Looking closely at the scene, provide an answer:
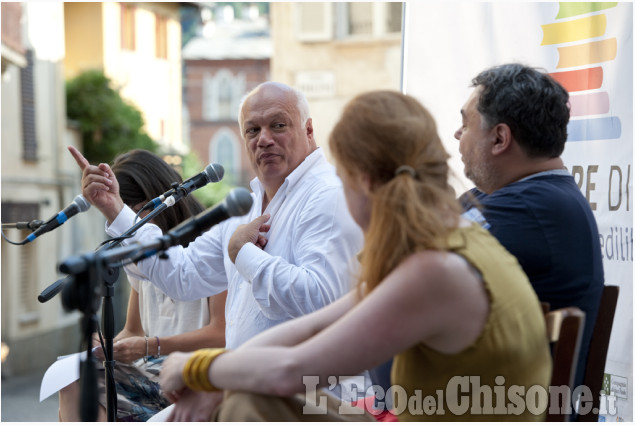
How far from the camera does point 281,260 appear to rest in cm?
298

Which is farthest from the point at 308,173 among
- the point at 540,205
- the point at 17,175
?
the point at 17,175

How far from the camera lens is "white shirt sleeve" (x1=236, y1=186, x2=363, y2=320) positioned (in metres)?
2.94

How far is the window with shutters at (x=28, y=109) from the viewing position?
15680mm

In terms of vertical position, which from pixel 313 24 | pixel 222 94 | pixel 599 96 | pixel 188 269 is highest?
pixel 313 24

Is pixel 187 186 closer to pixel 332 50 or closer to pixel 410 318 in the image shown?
pixel 410 318

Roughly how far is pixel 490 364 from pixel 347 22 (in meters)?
19.0

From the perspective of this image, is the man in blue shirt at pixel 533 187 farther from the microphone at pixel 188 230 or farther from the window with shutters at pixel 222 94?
the window with shutters at pixel 222 94

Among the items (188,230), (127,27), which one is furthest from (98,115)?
(188,230)

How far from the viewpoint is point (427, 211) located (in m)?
1.90

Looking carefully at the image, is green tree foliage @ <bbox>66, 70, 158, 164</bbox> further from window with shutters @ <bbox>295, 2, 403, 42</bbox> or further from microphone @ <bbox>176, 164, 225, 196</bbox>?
microphone @ <bbox>176, 164, 225, 196</bbox>

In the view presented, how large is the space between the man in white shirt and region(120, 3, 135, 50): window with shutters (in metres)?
21.0

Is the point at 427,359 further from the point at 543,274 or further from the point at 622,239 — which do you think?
the point at 622,239

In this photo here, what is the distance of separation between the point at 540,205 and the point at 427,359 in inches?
31.4

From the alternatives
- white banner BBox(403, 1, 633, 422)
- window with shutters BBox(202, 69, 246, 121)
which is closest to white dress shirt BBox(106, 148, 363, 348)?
white banner BBox(403, 1, 633, 422)
